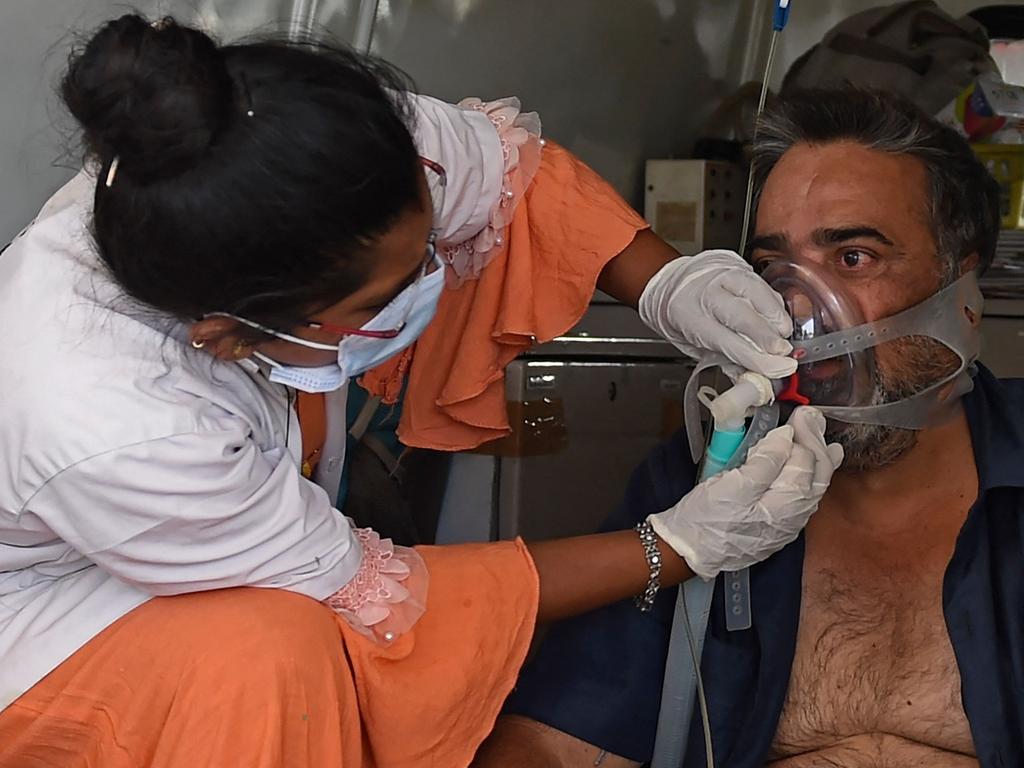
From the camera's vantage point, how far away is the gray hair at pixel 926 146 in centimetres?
149

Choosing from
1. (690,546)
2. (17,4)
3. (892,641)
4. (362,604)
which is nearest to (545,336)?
(690,546)

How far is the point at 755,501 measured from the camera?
4.39 ft

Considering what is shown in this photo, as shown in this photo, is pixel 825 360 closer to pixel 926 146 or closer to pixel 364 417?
pixel 926 146

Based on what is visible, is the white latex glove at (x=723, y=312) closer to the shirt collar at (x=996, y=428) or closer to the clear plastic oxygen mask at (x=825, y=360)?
the clear plastic oxygen mask at (x=825, y=360)

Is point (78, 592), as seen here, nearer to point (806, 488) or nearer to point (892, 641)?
point (806, 488)

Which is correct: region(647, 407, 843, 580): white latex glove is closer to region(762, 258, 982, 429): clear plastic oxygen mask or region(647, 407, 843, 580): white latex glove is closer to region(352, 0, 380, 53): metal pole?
region(762, 258, 982, 429): clear plastic oxygen mask

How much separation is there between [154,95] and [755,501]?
77 cm

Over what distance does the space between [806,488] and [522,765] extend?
0.50 metres

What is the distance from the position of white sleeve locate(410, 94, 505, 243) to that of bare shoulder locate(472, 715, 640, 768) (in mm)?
634

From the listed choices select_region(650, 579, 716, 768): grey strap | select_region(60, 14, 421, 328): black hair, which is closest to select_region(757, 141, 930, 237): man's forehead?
select_region(650, 579, 716, 768): grey strap

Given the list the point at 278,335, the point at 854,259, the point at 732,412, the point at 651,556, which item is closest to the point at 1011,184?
the point at 854,259

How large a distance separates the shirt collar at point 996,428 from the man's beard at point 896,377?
0.09m

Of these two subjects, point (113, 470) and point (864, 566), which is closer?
point (113, 470)

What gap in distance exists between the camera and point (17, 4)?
184 centimetres
